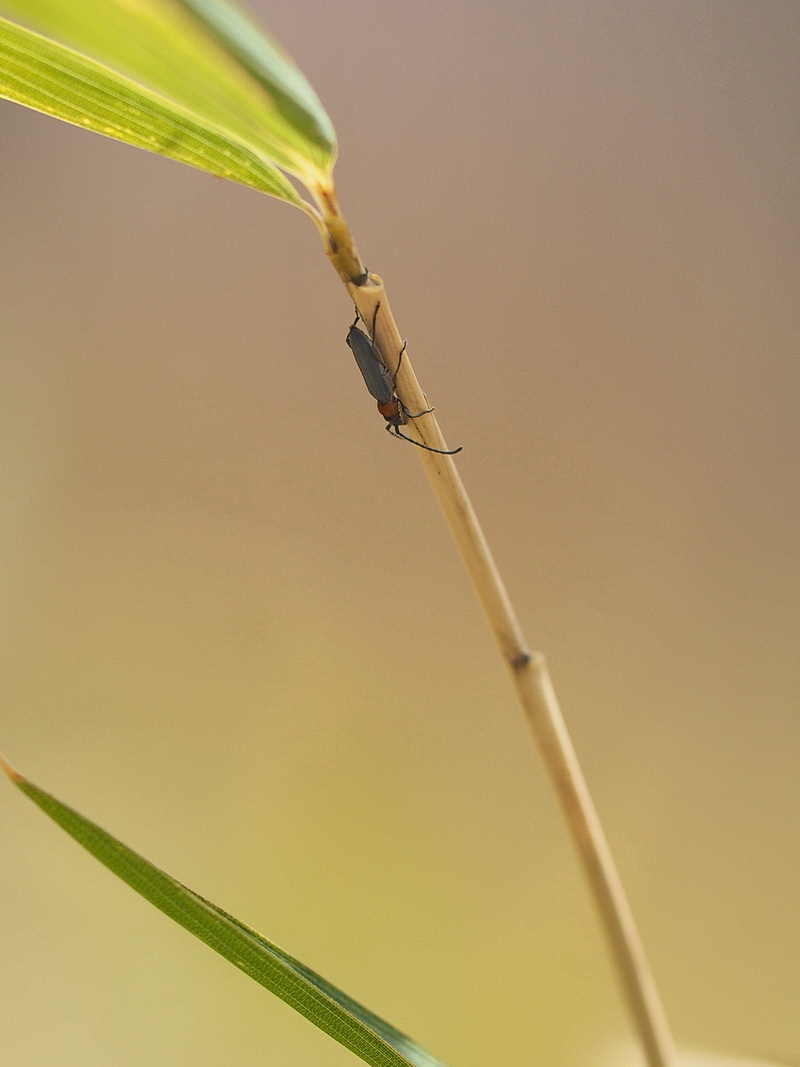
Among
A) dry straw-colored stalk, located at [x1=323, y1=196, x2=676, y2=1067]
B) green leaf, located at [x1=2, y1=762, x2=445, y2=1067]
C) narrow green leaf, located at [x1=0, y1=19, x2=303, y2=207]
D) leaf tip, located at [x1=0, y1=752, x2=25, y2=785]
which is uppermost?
narrow green leaf, located at [x1=0, y1=19, x2=303, y2=207]

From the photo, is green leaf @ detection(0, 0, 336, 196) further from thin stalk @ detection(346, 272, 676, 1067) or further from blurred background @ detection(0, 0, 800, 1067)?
blurred background @ detection(0, 0, 800, 1067)

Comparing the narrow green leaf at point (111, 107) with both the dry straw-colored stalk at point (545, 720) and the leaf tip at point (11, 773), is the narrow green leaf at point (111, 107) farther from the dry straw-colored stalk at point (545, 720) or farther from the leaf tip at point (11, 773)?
the leaf tip at point (11, 773)

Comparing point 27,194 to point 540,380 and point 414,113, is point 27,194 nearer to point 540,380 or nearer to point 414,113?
point 414,113

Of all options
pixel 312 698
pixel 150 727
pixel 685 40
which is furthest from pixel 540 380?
pixel 150 727

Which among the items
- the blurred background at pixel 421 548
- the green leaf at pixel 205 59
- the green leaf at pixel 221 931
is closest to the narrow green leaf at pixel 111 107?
the green leaf at pixel 205 59

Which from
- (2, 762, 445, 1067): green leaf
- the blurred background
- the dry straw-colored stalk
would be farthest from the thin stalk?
the blurred background

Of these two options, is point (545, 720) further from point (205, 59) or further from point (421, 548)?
point (421, 548)

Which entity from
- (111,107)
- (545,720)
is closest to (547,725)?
(545,720)
